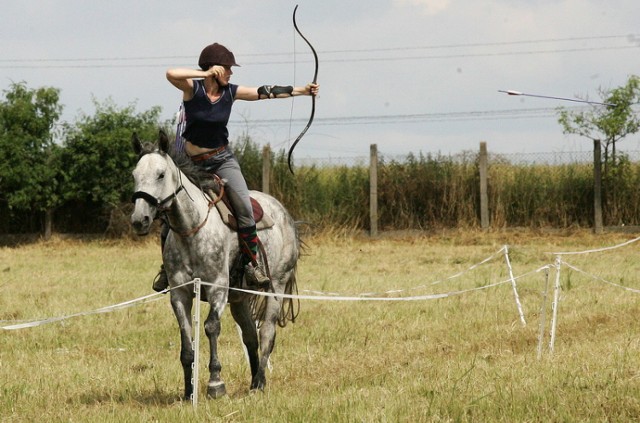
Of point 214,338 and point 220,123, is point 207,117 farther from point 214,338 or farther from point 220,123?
point 214,338

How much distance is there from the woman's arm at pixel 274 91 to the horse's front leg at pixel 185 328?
185 cm

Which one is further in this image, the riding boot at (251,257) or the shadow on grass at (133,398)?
the riding boot at (251,257)

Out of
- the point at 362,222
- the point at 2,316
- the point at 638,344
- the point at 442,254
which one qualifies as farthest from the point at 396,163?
the point at 638,344

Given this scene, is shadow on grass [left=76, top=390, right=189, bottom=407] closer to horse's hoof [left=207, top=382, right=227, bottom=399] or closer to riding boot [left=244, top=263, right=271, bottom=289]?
horse's hoof [left=207, top=382, right=227, bottom=399]

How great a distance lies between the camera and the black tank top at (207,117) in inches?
333

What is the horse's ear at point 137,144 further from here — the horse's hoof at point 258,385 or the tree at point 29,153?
the tree at point 29,153

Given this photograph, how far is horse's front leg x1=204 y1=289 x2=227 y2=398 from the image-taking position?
8.21 meters

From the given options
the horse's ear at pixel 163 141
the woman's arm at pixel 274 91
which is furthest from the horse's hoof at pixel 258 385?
the woman's arm at pixel 274 91

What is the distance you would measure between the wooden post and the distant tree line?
371mm

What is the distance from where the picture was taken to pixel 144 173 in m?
7.70

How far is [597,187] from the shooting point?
28500mm

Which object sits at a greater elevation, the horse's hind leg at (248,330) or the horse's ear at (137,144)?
the horse's ear at (137,144)

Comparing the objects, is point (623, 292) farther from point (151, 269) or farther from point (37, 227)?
point (37, 227)

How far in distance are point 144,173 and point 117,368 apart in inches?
126
